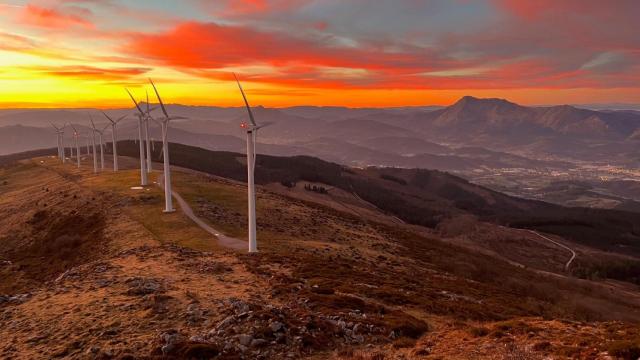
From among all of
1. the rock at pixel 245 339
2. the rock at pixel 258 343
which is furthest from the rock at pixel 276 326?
the rock at pixel 245 339

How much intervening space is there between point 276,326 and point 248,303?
5193 millimetres

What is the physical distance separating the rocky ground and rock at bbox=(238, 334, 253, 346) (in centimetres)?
7

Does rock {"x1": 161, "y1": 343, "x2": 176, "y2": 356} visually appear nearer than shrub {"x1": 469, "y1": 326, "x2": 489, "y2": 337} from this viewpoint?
Yes

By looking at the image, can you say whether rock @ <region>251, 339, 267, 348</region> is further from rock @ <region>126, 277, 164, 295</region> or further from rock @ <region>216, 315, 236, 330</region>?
rock @ <region>126, 277, 164, 295</region>

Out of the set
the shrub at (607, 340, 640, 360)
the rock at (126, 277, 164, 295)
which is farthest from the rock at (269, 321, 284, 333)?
the shrub at (607, 340, 640, 360)

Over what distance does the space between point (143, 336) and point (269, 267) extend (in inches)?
867

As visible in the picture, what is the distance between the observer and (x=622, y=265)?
18350 cm

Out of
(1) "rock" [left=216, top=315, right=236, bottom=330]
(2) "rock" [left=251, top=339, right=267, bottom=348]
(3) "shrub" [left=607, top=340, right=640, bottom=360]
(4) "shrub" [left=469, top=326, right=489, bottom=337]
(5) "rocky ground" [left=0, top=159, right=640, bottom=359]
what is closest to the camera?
(3) "shrub" [left=607, top=340, right=640, bottom=360]

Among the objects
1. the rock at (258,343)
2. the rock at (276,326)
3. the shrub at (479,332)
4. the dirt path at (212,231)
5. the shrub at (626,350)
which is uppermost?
the shrub at (626,350)

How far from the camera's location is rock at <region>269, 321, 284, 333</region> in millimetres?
28344

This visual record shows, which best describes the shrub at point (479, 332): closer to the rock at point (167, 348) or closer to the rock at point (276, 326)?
the rock at point (276, 326)

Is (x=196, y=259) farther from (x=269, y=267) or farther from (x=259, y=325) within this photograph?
(x=259, y=325)

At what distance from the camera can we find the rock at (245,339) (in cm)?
2692

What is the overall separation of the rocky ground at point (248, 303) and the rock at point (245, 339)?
7 cm
